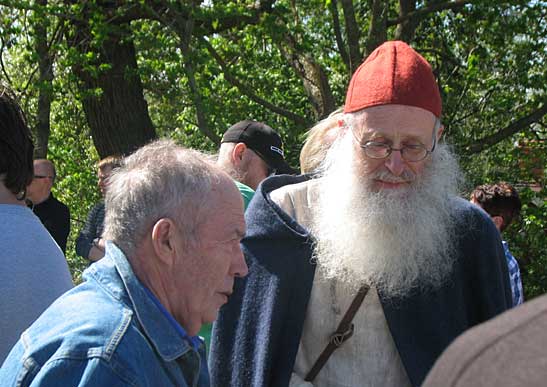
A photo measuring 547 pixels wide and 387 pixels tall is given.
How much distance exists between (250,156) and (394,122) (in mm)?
1961

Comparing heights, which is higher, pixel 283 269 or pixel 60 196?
pixel 283 269

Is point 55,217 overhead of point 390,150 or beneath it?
beneath

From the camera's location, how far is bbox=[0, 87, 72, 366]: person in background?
221 cm

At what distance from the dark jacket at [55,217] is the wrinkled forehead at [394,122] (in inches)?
182

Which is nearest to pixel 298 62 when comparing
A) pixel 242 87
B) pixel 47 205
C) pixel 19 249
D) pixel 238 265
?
pixel 242 87

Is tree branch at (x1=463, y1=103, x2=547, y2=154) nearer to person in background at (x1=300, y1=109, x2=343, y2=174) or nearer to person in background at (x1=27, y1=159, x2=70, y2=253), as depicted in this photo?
person in background at (x1=27, y1=159, x2=70, y2=253)

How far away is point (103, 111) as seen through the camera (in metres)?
9.84

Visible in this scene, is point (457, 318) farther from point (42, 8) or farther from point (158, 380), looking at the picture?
point (42, 8)

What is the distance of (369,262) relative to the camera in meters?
2.66

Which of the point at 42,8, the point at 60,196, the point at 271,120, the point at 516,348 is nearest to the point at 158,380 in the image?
the point at 516,348

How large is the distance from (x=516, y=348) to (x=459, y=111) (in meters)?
10.6

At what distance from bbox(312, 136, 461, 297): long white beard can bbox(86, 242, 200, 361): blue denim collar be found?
91 cm

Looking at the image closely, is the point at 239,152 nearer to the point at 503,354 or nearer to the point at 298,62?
the point at 503,354

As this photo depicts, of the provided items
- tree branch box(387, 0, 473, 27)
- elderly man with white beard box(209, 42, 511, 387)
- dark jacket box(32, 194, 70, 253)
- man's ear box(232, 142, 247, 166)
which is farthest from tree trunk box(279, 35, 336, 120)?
elderly man with white beard box(209, 42, 511, 387)
